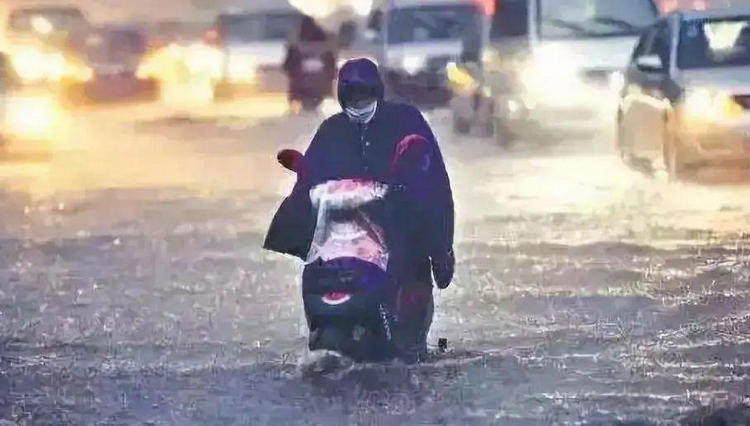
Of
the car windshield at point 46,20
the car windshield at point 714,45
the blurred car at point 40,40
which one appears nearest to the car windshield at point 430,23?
the blurred car at point 40,40

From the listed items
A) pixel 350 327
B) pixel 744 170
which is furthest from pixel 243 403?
pixel 744 170

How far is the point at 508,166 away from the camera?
17.4 m

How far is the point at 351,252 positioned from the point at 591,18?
38.0ft

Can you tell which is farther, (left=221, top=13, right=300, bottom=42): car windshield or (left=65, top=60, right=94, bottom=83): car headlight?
(left=221, top=13, right=300, bottom=42): car windshield

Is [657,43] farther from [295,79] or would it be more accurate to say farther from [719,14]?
[295,79]

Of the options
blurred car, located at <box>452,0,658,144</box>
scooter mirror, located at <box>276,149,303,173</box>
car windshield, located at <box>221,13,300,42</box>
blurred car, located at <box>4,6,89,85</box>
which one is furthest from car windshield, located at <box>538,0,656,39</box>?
car windshield, located at <box>221,13,300,42</box>

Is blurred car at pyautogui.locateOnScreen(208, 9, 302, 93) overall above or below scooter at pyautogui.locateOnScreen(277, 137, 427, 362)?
above

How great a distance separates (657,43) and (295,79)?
13.4 m

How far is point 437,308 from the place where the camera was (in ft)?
31.0

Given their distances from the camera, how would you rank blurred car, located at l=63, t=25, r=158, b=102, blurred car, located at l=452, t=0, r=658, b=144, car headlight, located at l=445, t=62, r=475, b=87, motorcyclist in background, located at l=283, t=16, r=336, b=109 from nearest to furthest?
blurred car, located at l=452, t=0, r=658, b=144, car headlight, located at l=445, t=62, r=475, b=87, motorcyclist in background, located at l=283, t=16, r=336, b=109, blurred car, located at l=63, t=25, r=158, b=102

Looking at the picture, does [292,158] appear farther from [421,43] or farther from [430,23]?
[430,23]

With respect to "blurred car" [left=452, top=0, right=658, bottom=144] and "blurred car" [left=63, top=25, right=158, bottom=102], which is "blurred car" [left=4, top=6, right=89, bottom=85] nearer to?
"blurred car" [left=63, top=25, right=158, bottom=102]

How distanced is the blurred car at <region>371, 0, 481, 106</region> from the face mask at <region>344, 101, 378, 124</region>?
55.8ft

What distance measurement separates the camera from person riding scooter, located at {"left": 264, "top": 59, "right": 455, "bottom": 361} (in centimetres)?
766
